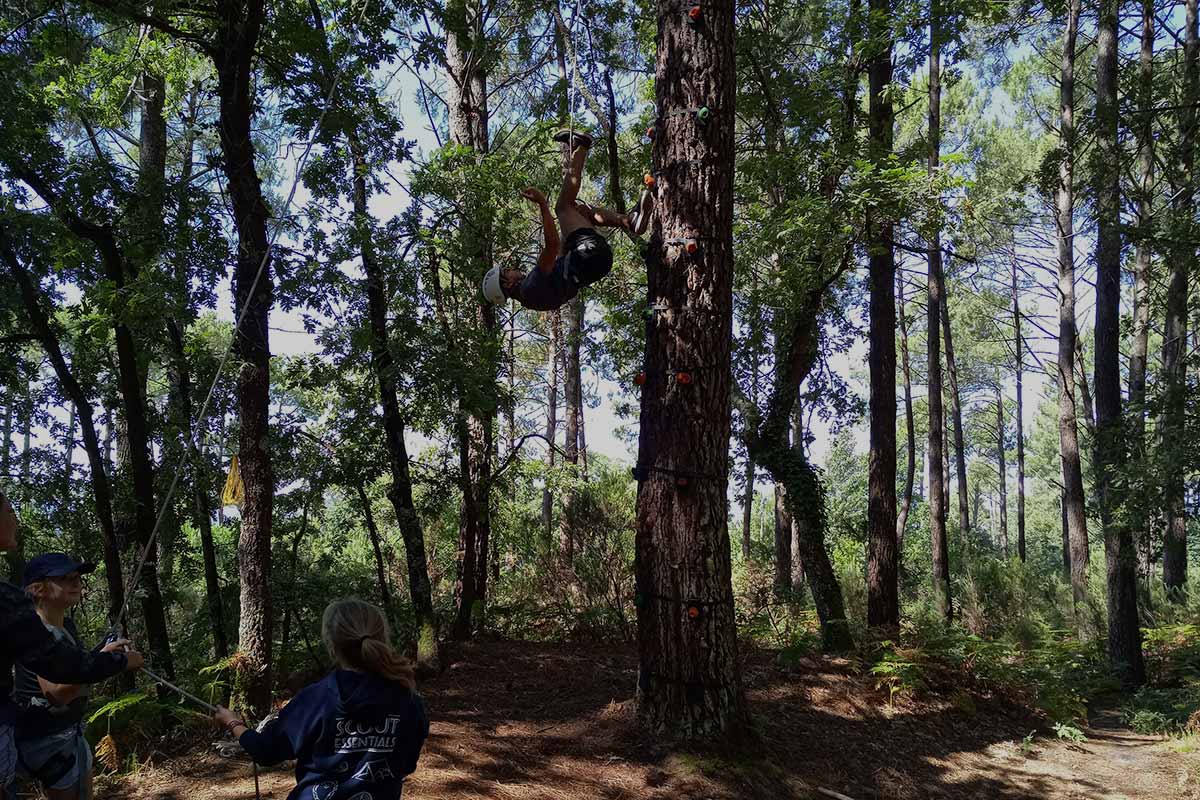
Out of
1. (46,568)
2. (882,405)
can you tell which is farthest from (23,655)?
(882,405)

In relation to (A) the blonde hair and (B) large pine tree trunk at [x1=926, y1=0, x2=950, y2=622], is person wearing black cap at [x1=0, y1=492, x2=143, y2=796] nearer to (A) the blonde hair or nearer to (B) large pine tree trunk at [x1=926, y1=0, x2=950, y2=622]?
(A) the blonde hair

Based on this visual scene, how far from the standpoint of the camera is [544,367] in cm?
2586

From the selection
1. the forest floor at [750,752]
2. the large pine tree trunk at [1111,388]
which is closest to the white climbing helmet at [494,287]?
the forest floor at [750,752]

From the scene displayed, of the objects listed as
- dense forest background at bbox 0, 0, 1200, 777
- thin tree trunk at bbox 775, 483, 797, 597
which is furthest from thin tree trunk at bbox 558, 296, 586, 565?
thin tree trunk at bbox 775, 483, 797, 597

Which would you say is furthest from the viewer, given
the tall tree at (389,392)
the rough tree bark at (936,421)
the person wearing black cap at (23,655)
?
the rough tree bark at (936,421)

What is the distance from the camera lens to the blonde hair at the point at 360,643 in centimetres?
243

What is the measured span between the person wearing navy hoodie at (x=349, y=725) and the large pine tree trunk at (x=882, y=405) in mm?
7292

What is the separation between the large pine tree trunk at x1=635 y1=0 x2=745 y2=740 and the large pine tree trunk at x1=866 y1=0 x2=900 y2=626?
171 inches

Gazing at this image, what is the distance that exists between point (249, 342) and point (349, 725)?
167 inches

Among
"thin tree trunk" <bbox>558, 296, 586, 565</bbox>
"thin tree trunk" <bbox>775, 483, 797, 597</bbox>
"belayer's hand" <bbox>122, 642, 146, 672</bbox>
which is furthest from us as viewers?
"thin tree trunk" <bbox>775, 483, 797, 597</bbox>

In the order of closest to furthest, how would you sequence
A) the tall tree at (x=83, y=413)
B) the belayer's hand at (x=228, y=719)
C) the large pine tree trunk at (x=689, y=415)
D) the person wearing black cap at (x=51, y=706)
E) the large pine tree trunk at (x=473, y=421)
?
the belayer's hand at (x=228, y=719) < the person wearing black cap at (x=51, y=706) < the large pine tree trunk at (x=689, y=415) < the tall tree at (x=83, y=413) < the large pine tree trunk at (x=473, y=421)

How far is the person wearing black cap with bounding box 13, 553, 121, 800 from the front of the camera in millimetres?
3031

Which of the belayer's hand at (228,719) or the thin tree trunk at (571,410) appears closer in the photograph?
the belayer's hand at (228,719)

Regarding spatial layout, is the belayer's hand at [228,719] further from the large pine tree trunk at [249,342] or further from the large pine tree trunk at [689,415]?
the large pine tree trunk at [249,342]
